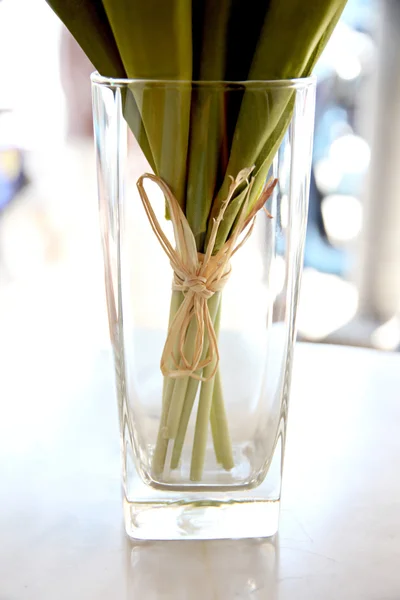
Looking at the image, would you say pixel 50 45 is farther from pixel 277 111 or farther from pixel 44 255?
pixel 277 111

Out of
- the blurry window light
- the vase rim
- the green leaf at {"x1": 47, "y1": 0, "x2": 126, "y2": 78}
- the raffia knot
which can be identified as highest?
the green leaf at {"x1": 47, "y1": 0, "x2": 126, "y2": 78}

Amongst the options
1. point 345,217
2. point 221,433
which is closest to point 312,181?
point 345,217

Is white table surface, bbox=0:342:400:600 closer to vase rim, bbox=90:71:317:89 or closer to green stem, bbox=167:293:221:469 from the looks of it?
green stem, bbox=167:293:221:469

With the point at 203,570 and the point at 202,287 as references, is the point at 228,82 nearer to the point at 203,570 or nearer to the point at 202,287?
the point at 202,287


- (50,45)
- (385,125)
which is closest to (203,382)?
(385,125)

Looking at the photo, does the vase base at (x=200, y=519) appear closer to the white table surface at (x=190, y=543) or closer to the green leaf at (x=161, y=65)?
the white table surface at (x=190, y=543)

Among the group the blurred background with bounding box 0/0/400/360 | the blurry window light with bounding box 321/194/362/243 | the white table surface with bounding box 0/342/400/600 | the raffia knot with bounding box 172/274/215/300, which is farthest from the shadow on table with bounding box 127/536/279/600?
the blurry window light with bounding box 321/194/362/243

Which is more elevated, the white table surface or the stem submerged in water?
the stem submerged in water
